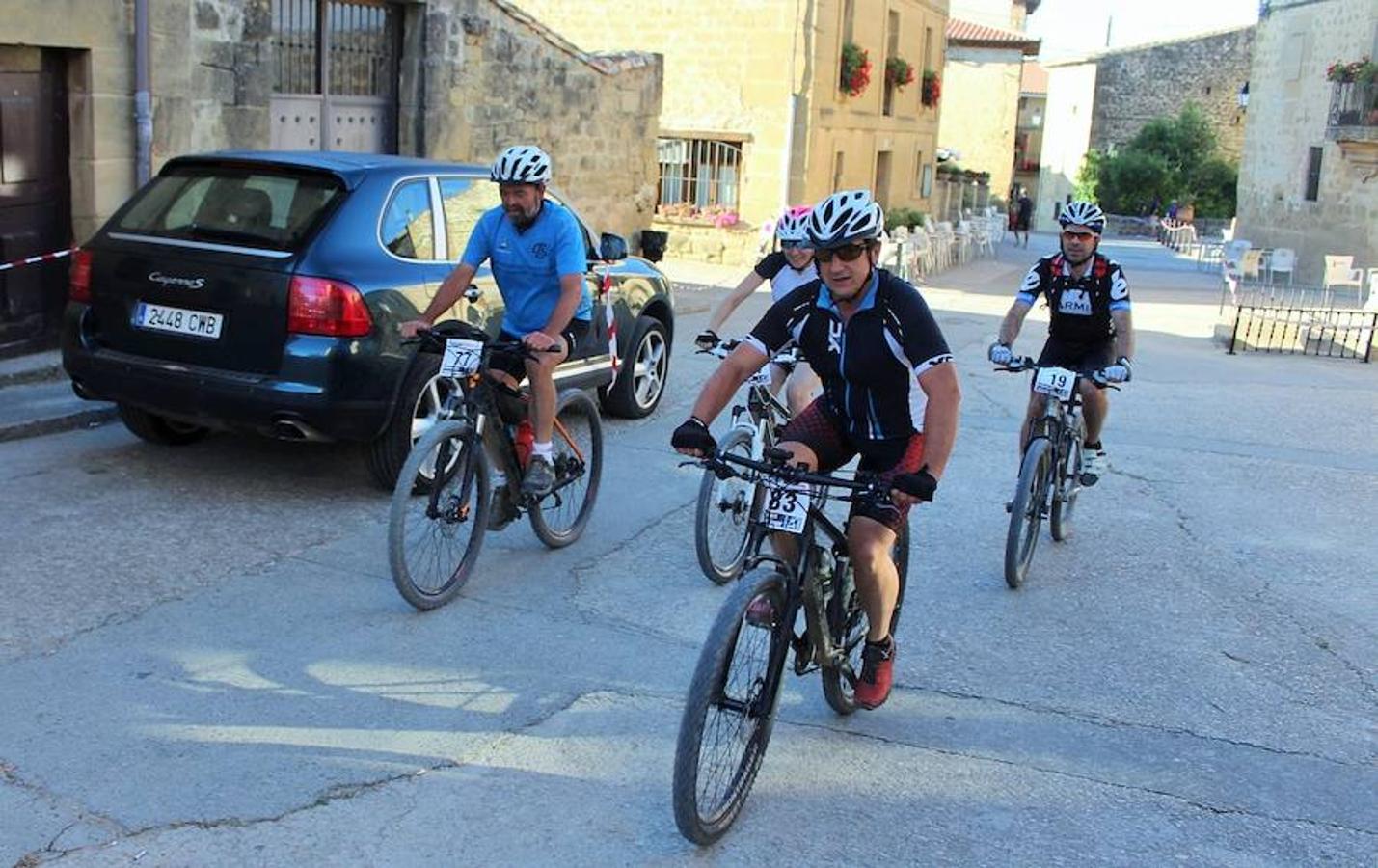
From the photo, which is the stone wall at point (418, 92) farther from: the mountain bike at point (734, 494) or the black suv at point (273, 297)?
the mountain bike at point (734, 494)

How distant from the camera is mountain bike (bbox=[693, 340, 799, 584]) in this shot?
5992 mm

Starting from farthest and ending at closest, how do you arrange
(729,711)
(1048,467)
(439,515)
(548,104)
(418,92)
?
1. (548,104)
2. (418,92)
3. (1048,467)
4. (439,515)
5. (729,711)

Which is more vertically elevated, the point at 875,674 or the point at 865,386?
the point at 865,386

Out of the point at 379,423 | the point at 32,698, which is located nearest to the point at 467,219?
the point at 379,423

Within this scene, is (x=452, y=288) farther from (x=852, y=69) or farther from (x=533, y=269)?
(x=852, y=69)

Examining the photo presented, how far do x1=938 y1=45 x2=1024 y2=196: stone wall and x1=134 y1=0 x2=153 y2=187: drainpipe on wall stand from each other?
39.6 m

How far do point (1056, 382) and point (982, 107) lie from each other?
43500mm

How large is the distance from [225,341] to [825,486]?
3663mm

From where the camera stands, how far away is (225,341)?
252 inches

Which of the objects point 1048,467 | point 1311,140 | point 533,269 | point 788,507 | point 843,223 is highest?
point 1311,140

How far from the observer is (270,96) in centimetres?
1130

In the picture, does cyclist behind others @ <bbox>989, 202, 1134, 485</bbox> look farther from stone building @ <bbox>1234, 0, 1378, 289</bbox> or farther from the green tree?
the green tree

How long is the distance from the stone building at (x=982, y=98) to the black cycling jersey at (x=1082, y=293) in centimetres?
3968

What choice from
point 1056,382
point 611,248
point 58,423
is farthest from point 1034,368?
point 58,423
